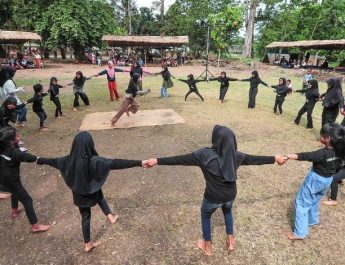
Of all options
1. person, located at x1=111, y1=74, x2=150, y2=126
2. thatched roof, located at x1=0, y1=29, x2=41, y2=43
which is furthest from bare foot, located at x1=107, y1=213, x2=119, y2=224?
thatched roof, located at x1=0, y1=29, x2=41, y2=43

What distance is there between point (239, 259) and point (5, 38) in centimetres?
2853

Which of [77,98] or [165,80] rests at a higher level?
[165,80]

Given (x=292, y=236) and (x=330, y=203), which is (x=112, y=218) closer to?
(x=292, y=236)

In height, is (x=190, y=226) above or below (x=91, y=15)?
below

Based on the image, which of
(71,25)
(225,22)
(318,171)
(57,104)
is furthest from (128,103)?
(225,22)

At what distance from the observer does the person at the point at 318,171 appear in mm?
3722

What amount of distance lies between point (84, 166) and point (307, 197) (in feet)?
9.68

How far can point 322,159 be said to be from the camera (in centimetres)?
371

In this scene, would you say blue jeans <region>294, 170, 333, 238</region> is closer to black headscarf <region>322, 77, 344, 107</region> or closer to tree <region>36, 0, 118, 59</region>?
black headscarf <region>322, 77, 344, 107</region>

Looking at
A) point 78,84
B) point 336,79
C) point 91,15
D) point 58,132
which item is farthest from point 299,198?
point 91,15

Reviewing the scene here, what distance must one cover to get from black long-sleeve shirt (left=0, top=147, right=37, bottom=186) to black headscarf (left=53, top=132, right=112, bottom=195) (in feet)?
2.20

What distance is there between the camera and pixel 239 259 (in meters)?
3.82

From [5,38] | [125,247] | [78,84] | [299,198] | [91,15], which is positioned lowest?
[125,247]

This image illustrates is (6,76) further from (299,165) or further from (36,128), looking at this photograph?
(299,165)
